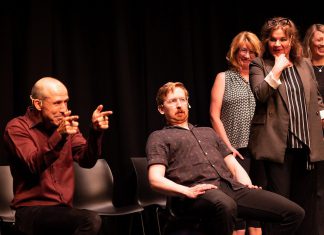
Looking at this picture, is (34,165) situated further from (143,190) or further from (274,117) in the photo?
(143,190)

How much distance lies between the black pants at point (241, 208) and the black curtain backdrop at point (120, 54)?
189 cm

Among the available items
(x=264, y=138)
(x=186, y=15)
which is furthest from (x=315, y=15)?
(x=264, y=138)

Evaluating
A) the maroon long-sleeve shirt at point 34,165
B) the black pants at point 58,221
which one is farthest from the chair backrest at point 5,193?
the black pants at point 58,221

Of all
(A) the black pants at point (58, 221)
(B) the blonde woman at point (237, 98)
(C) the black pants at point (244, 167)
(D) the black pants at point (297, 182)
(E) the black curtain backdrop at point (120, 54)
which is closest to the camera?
(A) the black pants at point (58, 221)

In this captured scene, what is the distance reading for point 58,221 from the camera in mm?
3051

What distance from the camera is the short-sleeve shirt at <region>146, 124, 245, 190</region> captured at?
131 inches

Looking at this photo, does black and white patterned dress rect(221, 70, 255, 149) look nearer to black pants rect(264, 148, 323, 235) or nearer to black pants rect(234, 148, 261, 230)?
black pants rect(234, 148, 261, 230)

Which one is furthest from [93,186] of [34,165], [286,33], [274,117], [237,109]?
[286,33]

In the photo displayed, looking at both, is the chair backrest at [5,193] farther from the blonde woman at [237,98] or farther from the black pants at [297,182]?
the black pants at [297,182]

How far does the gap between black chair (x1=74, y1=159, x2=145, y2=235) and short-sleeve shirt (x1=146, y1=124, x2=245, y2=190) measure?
3.88ft

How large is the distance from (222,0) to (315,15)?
103 cm

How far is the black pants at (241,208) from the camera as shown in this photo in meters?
3.06

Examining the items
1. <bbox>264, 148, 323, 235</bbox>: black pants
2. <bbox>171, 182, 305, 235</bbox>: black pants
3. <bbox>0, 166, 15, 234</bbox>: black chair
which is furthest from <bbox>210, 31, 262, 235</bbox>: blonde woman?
<bbox>0, 166, 15, 234</bbox>: black chair

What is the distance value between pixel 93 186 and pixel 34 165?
162 centimetres
